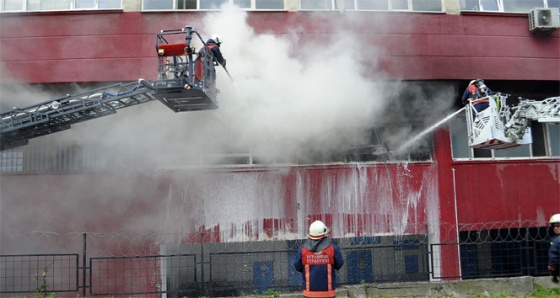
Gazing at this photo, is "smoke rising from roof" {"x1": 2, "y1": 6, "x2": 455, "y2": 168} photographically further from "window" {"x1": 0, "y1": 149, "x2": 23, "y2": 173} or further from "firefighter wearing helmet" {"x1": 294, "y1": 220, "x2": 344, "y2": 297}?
"firefighter wearing helmet" {"x1": 294, "y1": 220, "x2": 344, "y2": 297}

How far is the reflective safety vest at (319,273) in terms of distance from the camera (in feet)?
20.0

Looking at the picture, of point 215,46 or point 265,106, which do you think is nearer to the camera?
point 215,46

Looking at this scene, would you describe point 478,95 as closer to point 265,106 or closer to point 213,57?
point 265,106

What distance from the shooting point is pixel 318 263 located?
6.11 metres

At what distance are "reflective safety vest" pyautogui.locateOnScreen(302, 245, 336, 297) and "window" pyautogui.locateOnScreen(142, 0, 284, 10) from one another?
22.6 feet

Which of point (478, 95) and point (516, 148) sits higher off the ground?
point (478, 95)

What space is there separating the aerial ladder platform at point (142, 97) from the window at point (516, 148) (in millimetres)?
6511

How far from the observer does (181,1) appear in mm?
11148

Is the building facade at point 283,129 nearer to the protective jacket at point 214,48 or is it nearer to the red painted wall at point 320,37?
the red painted wall at point 320,37

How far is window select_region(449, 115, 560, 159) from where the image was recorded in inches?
475

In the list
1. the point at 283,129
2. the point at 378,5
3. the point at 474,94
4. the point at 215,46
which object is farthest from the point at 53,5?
the point at 474,94

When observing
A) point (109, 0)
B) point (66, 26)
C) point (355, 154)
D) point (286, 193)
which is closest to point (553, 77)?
point (355, 154)

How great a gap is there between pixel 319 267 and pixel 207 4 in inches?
287

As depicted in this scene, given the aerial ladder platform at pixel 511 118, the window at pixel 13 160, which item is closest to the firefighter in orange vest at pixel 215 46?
the aerial ladder platform at pixel 511 118
